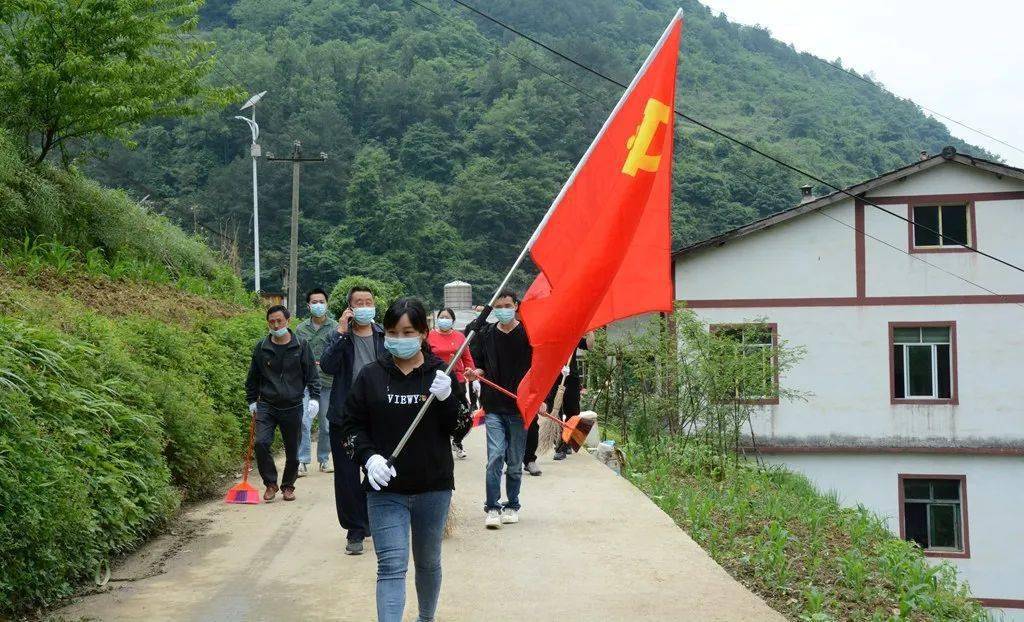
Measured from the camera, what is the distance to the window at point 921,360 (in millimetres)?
25141

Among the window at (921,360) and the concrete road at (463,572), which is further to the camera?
the window at (921,360)

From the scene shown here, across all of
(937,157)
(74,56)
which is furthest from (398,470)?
(937,157)

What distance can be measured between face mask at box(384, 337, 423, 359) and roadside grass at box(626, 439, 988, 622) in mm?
3134

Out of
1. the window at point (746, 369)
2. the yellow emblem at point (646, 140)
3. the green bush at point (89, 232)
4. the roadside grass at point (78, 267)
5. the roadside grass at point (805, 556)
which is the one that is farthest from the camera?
the window at point (746, 369)

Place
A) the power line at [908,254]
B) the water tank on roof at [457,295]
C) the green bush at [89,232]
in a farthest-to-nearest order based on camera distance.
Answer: the water tank on roof at [457,295] → the power line at [908,254] → the green bush at [89,232]

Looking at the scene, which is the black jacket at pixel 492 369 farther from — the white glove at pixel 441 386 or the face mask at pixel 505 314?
the white glove at pixel 441 386

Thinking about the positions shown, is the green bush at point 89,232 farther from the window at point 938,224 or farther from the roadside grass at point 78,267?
the window at point 938,224

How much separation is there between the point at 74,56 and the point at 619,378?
9.49m

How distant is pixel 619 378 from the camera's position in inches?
674

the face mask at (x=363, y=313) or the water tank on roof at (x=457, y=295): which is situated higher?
the water tank on roof at (x=457, y=295)

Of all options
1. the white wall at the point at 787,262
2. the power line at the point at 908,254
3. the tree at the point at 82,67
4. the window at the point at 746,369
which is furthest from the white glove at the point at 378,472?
A: the power line at the point at 908,254

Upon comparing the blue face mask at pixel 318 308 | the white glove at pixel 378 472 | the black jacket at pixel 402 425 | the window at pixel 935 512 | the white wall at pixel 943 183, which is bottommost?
the window at pixel 935 512

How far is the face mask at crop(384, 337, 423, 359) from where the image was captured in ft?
16.9

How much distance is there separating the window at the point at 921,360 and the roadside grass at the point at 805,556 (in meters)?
13.4
